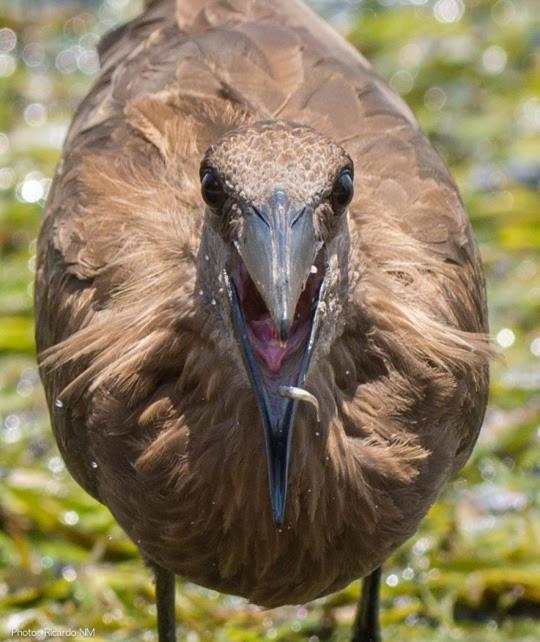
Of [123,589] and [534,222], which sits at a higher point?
[534,222]

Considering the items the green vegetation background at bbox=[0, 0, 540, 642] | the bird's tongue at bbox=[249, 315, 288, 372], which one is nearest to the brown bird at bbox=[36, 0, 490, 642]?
the bird's tongue at bbox=[249, 315, 288, 372]

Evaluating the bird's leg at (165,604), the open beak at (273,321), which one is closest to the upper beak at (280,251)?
the open beak at (273,321)

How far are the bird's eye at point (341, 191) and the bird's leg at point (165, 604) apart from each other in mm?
1760

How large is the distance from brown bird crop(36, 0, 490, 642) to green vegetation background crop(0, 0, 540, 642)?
22.1 inches

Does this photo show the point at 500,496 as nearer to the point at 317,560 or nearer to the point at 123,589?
the point at 123,589

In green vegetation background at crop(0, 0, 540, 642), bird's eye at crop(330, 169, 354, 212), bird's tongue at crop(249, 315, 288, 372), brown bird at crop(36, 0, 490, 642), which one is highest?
bird's eye at crop(330, 169, 354, 212)

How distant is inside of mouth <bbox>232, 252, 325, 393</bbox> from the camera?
4.24 metres

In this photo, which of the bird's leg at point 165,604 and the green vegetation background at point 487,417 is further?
the green vegetation background at point 487,417

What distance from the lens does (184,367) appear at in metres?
4.89

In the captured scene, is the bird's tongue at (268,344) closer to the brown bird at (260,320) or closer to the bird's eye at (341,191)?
the brown bird at (260,320)

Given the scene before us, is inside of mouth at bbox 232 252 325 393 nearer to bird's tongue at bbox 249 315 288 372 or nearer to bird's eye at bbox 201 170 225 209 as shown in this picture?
bird's tongue at bbox 249 315 288 372

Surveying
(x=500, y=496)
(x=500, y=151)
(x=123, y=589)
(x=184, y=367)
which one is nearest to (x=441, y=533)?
(x=500, y=496)

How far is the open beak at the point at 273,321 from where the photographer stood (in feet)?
13.7

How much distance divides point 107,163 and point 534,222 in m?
3.62
